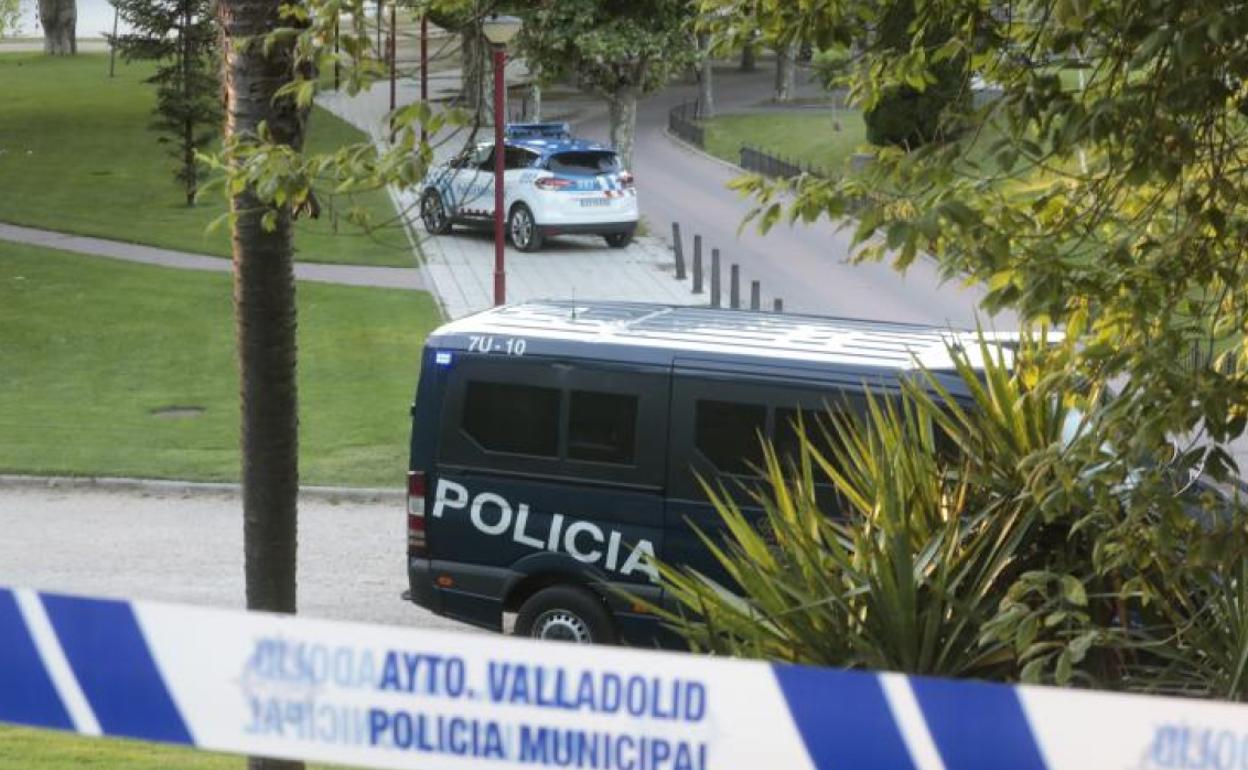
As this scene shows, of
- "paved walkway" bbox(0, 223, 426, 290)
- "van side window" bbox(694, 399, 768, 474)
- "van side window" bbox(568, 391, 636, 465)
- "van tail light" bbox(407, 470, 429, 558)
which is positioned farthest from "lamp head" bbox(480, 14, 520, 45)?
"paved walkway" bbox(0, 223, 426, 290)

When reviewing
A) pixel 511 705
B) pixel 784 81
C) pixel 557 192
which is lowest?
pixel 784 81

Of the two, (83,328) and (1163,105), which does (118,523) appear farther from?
(1163,105)

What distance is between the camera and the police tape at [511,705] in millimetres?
3535

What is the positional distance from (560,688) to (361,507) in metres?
13.6

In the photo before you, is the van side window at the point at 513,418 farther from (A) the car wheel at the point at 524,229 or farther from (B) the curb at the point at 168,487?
(A) the car wheel at the point at 524,229

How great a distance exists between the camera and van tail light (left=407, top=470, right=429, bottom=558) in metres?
12.5

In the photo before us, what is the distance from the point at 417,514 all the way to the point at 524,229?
20000mm

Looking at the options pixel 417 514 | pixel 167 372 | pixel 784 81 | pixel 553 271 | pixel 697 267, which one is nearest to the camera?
pixel 417 514

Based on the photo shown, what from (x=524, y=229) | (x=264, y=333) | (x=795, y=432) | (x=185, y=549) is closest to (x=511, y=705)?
(x=264, y=333)

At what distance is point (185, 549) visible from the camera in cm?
1579

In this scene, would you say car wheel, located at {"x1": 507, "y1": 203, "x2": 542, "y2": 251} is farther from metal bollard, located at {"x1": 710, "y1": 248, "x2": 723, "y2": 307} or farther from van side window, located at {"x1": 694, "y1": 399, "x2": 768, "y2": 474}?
van side window, located at {"x1": 694, "y1": 399, "x2": 768, "y2": 474}

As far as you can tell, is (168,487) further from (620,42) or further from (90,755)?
(620,42)

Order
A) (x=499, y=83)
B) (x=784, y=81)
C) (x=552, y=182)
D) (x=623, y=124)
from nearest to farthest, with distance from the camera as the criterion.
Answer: (x=499, y=83) < (x=552, y=182) < (x=623, y=124) < (x=784, y=81)

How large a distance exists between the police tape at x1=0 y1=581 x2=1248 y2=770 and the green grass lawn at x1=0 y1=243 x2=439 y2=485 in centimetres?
1354
